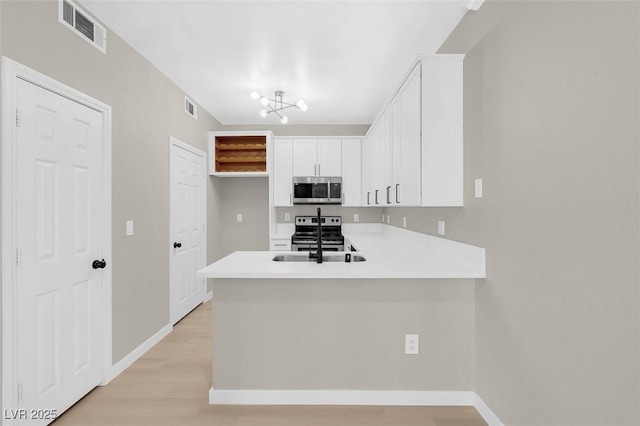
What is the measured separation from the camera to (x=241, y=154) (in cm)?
504

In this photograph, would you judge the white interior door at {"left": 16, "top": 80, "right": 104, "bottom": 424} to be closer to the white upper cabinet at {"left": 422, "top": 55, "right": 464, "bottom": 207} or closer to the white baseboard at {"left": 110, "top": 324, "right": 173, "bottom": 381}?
the white baseboard at {"left": 110, "top": 324, "right": 173, "bottom": 381}

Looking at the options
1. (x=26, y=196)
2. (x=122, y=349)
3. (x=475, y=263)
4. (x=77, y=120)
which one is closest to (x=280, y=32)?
(x=77, y=120)

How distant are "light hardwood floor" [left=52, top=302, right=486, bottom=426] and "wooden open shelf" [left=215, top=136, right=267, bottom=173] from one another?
126 inches

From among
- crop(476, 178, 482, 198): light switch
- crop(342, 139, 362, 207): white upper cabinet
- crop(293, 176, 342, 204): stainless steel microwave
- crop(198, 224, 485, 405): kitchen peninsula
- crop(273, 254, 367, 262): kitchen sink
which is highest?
crop(342, 139, 362, 207): white upper cabinet

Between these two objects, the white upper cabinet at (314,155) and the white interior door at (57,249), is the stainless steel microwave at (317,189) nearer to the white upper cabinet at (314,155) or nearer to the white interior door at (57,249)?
the white upper cabinet at (314,155)

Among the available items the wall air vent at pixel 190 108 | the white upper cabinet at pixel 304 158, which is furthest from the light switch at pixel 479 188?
the wall air vent at pixel 190 108

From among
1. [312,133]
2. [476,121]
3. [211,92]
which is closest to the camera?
[476,121]

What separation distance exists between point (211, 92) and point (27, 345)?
3.00 m

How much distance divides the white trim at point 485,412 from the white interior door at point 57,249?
269cm

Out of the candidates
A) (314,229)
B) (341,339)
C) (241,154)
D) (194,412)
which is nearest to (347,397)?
(341,339)

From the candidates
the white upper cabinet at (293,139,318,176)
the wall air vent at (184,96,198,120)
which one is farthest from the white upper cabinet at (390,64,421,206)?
the wall air vent at (184,96,198,120)

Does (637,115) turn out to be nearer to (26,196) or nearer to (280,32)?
(280,32)

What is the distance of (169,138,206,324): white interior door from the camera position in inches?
141

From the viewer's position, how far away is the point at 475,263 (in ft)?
6.64
